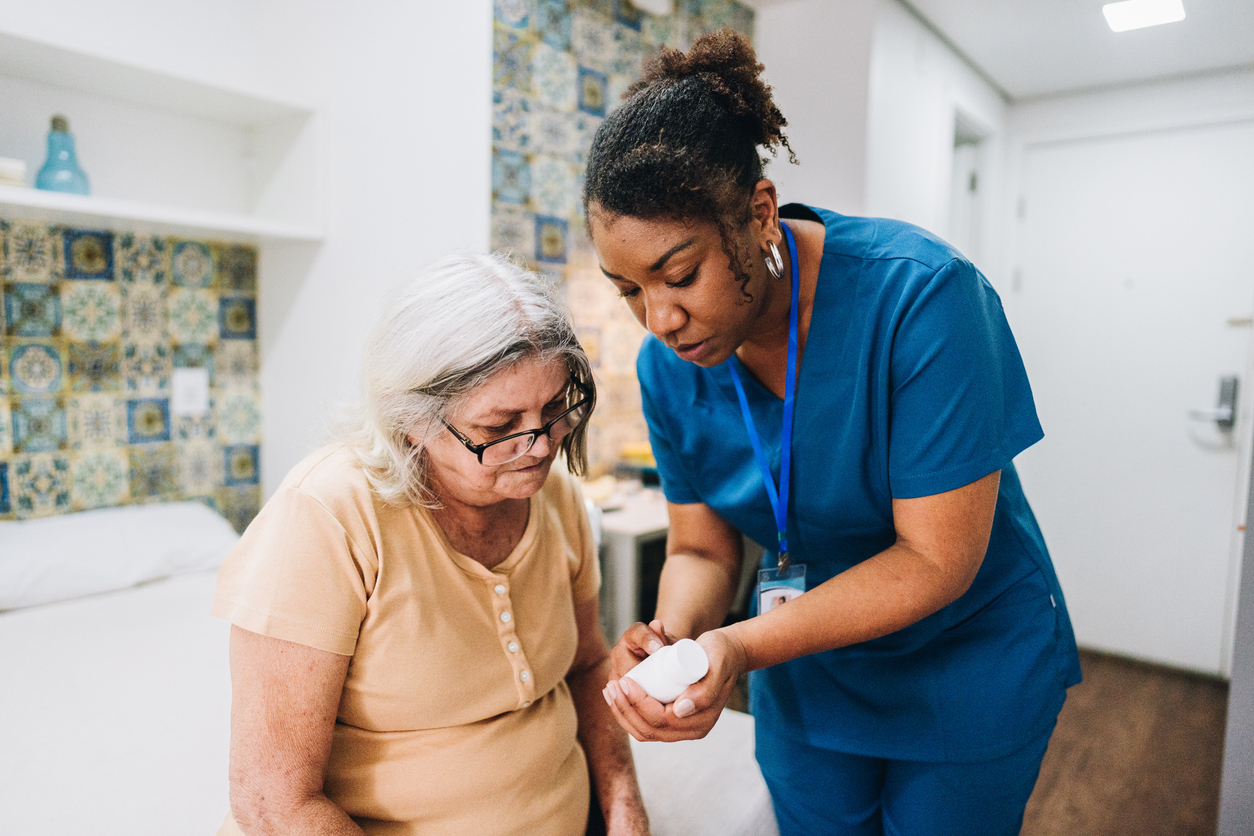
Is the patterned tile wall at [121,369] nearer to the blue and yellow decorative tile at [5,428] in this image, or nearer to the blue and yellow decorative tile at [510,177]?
the blue and yellow decorative tile at [5,428]

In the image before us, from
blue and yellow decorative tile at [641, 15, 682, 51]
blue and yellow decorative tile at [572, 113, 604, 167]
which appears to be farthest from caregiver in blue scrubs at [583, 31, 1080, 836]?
blue and yellow decorative tile at [641, 15, 682, 51]

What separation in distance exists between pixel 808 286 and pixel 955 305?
0.18 metres

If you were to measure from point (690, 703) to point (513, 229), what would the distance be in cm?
196

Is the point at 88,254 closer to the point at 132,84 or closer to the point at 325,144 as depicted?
the point at 132,84

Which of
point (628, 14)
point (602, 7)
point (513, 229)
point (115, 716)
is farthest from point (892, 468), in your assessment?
point (628, 14)

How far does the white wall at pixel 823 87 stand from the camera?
2957 mm

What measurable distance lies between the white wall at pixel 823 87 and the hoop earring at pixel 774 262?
2.21 m

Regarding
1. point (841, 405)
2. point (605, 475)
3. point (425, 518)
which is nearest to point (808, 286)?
point (841, 405)

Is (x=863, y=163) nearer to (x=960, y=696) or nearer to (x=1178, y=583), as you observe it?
(x=1178, y=583)

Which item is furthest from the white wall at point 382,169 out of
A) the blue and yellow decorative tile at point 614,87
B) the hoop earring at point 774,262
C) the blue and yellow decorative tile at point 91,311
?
the hoop earring at point 774,262

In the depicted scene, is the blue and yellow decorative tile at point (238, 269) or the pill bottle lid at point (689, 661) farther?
the blue and yellow decorative tile at point (238, 269)

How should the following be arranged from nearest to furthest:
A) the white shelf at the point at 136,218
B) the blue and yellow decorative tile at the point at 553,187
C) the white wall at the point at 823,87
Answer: the white shelf at the point at 136,218
the blue and yellow decorative tile at the point at 553,187
the white wall at the point at 823,87

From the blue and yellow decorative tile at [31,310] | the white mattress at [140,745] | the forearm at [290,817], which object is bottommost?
the white mattress at [140,745]

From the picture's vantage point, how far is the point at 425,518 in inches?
39.2
